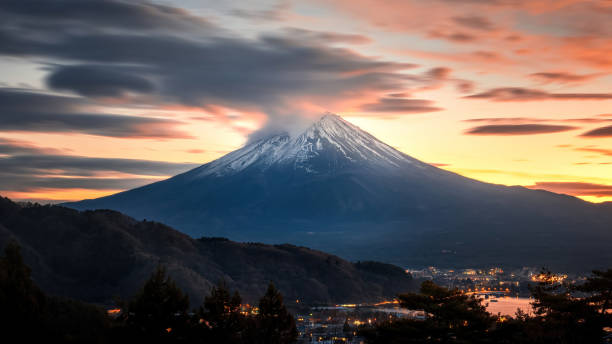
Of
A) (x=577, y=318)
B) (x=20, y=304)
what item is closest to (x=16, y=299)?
(x=20, y=304)

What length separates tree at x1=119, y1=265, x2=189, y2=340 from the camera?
1955 inches

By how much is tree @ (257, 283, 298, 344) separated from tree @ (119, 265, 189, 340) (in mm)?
14697

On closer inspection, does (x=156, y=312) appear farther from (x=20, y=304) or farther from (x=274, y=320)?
(x=274, y=320)

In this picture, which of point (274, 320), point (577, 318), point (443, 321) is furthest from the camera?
point (274, 320)

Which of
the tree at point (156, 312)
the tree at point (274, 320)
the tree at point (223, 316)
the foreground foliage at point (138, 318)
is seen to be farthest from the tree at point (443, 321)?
the tree at point (274, 320)

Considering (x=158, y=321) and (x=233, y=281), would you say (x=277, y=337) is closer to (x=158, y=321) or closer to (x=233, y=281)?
(x=158, y=321)

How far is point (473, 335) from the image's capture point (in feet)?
156

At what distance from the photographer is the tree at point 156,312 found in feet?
163

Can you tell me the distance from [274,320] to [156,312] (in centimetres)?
1780

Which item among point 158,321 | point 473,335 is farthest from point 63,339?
point 473,335

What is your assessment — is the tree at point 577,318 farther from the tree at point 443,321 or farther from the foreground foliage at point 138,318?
the foreground foliage at point 138,318

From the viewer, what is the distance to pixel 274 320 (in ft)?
216

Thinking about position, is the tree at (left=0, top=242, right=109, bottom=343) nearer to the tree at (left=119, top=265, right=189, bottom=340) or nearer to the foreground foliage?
the foreground foliage

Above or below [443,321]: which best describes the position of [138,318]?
below
